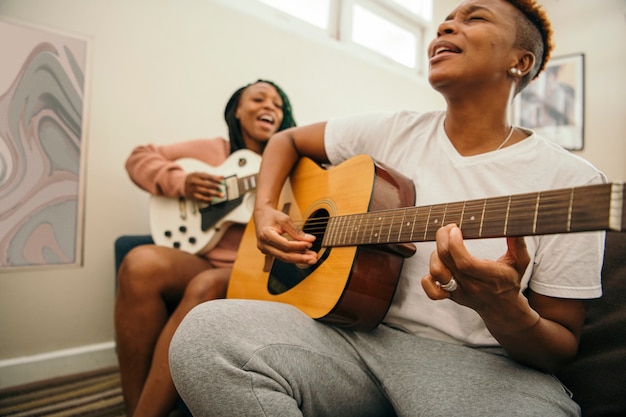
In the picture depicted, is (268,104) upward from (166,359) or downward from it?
upward

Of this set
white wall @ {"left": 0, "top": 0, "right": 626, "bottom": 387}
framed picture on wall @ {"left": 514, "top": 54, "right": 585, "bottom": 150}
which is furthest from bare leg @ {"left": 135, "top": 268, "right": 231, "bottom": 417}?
framed picture on wall @ {"left": 514, "top": 54, "right": 585, "bottom": 150}

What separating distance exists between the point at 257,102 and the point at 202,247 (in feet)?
2.14

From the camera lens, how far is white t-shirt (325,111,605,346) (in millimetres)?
761

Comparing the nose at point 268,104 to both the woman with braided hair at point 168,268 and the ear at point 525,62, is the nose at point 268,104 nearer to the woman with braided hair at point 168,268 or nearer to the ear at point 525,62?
the woman with braided hair at point 168,268

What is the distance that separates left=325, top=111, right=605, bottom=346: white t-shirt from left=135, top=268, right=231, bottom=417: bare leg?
1.85 ft

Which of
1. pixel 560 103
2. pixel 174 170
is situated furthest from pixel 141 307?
pixel 560 103

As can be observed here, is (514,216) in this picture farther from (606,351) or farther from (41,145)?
(41,145)

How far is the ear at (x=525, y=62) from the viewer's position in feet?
3.18

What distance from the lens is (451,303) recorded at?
2.86 ft

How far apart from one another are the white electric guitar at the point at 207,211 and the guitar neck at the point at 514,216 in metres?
0.78

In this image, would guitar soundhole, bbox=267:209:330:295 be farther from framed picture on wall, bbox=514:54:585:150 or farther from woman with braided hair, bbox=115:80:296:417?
framed picture on wall, bbox=514:54:585:150

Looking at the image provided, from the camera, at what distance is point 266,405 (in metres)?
0.69

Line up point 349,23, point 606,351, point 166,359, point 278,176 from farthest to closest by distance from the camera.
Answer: point 349,23, point 278,176, point 166,359, point 606,351

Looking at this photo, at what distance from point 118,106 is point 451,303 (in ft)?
5.51
